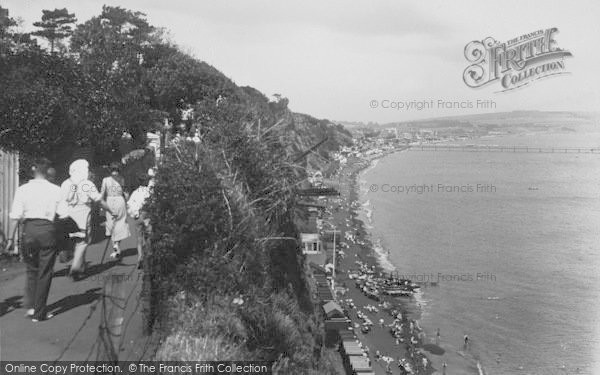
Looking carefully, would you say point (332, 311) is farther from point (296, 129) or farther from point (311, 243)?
point (296, 129)

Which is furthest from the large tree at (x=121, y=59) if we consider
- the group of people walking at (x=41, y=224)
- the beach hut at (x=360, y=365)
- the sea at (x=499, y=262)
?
the sea at (x=499, y=262)

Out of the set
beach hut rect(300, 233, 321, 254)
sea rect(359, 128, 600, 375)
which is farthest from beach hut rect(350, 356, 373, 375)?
beach hut rect(300, 233, 321, 254)

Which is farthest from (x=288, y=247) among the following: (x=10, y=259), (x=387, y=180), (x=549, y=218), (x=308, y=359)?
(x=387, y=180)

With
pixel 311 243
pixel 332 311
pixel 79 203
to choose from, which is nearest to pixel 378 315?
pixel 311 243

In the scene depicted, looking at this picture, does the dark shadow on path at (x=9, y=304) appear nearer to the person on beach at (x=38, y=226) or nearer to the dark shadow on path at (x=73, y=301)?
the dark shadow on path at (x=73, y=301)

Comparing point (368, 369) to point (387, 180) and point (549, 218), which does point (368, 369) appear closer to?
point (549, 218)
